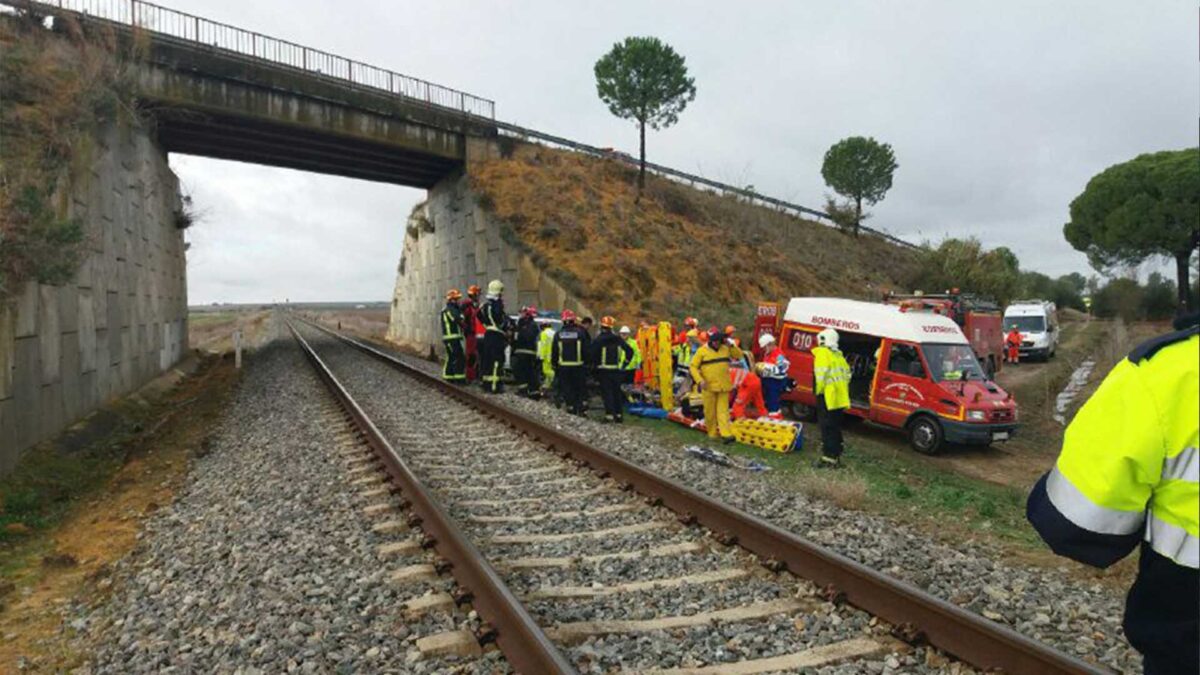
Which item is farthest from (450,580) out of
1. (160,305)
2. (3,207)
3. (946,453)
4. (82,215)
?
(160,305)

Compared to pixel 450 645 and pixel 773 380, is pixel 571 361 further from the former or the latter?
pixel 450 645

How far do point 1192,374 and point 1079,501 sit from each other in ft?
1.38

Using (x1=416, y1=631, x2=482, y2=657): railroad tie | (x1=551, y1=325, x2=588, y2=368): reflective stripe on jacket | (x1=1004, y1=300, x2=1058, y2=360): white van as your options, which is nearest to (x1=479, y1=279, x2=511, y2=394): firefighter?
(x1=551, y1=325, x2=588, y2=368): reflective stripe on jacket

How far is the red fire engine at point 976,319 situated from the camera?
19281 millimetres

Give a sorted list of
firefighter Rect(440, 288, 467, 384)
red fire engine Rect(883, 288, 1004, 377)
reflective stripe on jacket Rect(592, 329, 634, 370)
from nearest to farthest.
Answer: reflective stripe on jacket Rect(592, 329, 634, 370)
firefighter Rect(440, 288, 467, 384)
red fire engine Rect(883, 288, 1004, 377)

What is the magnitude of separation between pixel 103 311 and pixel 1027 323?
32166mm

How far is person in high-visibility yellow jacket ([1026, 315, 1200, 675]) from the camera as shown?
1.59 m

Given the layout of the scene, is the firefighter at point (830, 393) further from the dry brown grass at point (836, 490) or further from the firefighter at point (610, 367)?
the firefighter at point (610, 367)

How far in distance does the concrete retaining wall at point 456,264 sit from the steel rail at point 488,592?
1647 centimetres

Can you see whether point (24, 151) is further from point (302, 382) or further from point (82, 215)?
point (302, 382)

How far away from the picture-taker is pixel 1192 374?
155 cm

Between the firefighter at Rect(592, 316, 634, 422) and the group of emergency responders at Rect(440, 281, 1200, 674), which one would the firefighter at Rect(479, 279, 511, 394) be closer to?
the firefighter at Rect(592, 316, 634, 422)

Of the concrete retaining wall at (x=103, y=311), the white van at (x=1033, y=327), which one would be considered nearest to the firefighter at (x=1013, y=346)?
the white van at (x=1033, y=327)

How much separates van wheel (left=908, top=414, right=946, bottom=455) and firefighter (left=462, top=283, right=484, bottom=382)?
895 cm
